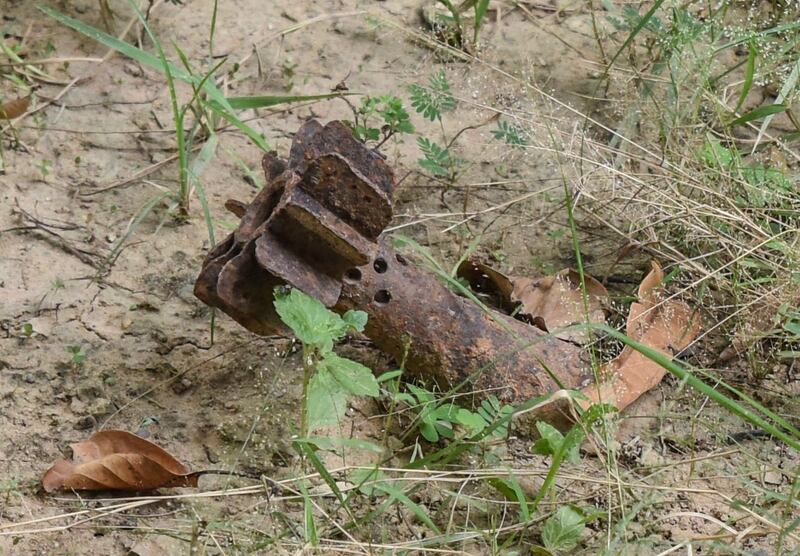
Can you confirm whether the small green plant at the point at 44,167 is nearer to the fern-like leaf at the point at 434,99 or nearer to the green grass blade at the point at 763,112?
the fern-like leaf at the point at 434,99

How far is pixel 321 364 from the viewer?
1.84m

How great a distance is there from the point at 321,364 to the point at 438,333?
37 cm

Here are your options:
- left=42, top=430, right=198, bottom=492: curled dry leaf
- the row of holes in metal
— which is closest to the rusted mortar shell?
the row of holes in metal

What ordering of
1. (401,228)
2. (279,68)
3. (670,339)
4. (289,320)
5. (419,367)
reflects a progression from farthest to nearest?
(279,68) < (401,228) < (670,339) < (419,367) < (289,320)

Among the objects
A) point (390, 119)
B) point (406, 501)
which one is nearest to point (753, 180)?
point (390, 119)

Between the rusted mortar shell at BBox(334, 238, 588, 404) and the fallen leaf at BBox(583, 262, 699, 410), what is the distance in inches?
3.9

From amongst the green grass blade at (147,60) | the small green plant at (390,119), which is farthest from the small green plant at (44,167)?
the small green plant at (390,119)

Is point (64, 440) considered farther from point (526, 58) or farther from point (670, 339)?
point (526, 58)

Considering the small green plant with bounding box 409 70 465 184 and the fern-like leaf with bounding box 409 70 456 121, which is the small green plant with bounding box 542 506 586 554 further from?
the fern-like leaf with bounding box 409 70 456 121

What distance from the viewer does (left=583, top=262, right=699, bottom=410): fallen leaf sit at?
2.23 metres

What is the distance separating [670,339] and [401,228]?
80 cm

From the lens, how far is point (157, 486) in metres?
1.96

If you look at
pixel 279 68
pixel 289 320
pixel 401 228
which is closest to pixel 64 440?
pixel 289 320

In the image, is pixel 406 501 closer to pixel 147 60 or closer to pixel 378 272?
pixel 378 272
